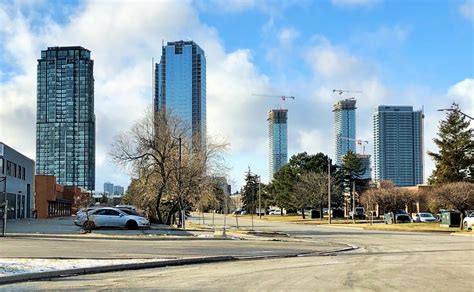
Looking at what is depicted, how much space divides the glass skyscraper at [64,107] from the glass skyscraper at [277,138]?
5343 cm

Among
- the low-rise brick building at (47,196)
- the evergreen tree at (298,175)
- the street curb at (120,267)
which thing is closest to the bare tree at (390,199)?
the evergreen tree at (298,175)

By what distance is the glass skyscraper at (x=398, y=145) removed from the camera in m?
144

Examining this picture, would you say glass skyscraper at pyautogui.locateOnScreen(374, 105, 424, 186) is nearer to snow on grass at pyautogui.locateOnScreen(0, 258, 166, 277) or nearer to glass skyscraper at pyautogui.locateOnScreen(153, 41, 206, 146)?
glass skyscraper at pyautogui.locateOnScreen(153, 41, 206, 146)

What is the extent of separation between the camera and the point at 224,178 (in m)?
51.6

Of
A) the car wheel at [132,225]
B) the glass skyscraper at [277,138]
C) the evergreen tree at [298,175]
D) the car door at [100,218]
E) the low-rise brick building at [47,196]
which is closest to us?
the car door at [100,218]

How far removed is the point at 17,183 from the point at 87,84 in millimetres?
47327

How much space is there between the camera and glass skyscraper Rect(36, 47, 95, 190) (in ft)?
349

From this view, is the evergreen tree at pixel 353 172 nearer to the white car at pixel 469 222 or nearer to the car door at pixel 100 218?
the white car at pixel 469 222

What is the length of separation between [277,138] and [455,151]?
99.1 m

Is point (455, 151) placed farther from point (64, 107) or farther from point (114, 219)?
point (64, 107)

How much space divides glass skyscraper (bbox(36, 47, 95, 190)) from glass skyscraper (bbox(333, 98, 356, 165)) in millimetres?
68120

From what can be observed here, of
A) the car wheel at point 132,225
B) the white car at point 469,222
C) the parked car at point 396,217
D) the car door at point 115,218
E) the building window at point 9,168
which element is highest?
the building window at point 9,168

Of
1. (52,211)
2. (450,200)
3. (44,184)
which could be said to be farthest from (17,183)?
(450,200)

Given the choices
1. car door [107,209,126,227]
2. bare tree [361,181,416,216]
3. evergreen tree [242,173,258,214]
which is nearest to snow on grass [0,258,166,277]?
car door [107,209,126,227]
